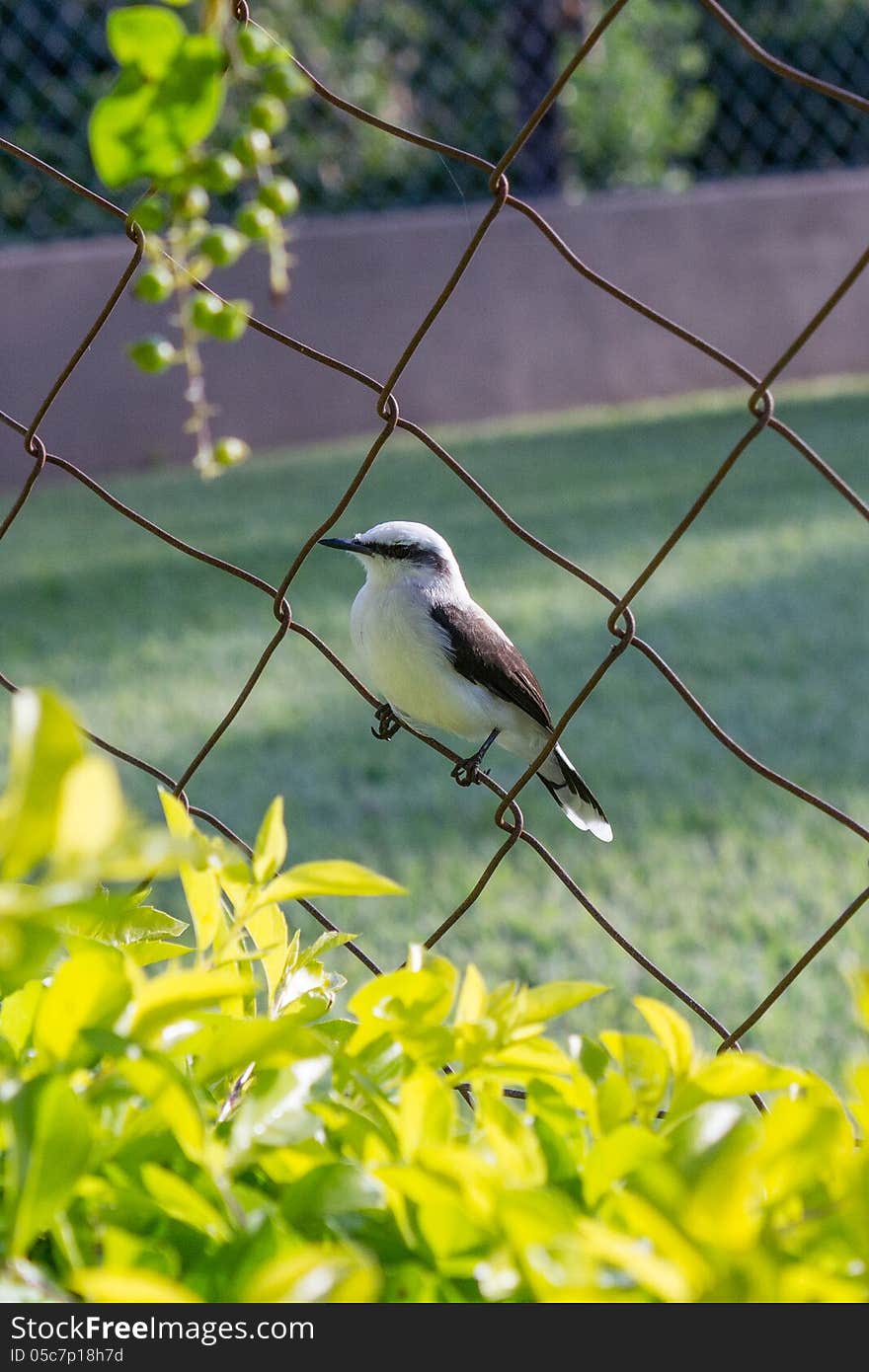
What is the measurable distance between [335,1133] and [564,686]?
401cm

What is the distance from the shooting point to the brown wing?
2.21 meters

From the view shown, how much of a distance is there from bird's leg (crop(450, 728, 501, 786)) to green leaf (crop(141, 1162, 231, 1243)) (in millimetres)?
749

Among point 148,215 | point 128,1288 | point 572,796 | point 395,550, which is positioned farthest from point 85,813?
point 572,796

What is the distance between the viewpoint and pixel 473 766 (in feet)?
5.96

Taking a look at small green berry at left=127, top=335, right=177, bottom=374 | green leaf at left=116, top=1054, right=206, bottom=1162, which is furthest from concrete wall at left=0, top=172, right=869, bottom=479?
green leaf at left=116, top=1054, right=206, bottom=1162

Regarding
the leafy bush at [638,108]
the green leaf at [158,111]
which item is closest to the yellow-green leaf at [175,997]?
the green leaf at [158,111]

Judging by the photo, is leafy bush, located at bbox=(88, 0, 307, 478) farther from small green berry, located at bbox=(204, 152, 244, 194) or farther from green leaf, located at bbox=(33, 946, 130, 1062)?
green leaf, located at bbox=(33, 946, 130, 1062)

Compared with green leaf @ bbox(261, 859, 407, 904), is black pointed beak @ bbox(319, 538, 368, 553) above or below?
below

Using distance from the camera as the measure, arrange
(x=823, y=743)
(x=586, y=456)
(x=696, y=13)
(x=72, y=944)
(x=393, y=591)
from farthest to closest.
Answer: (x=696, y=13) < (x=586, y=456) < (x=823, y=743) < (x=393, y=591) < (x=72, y=944)

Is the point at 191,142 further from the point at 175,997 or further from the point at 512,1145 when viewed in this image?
the point at 512,1145

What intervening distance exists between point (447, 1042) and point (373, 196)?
9.00 m

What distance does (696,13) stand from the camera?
979 cm
